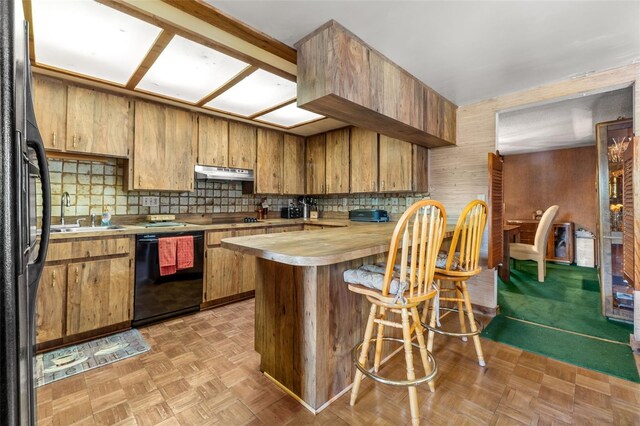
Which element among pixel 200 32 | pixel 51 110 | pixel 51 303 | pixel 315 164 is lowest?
pixel 51 303

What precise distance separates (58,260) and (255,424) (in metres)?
2.04

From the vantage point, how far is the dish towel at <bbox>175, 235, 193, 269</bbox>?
2824 millimetres

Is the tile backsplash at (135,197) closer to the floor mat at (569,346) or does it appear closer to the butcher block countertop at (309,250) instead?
the floor mat at (569,346)

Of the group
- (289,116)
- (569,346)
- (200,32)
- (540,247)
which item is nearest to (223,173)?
(289,116)

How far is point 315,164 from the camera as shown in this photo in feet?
14.5

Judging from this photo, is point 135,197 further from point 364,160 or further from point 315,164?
point 364,160

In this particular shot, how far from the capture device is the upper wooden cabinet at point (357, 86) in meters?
1.74

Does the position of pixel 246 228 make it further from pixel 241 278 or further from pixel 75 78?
pixel 75 78

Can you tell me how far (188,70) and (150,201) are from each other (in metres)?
1.68

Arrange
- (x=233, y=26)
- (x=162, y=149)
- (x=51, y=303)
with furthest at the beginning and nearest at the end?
1. (x=162, y=149)
2. (x=51, y=303)
3. (x=233, y=26)

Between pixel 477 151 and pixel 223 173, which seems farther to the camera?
pixel 223 173

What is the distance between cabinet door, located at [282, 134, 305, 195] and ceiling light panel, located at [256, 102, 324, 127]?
1.55ft

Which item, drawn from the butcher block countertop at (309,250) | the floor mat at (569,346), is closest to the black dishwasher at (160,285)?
the butcher block countertop at (309,250)

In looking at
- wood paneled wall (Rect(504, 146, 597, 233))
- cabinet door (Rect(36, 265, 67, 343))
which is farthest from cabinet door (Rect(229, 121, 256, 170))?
wood paneled wall (Rect(504, 146, 597, 233))
